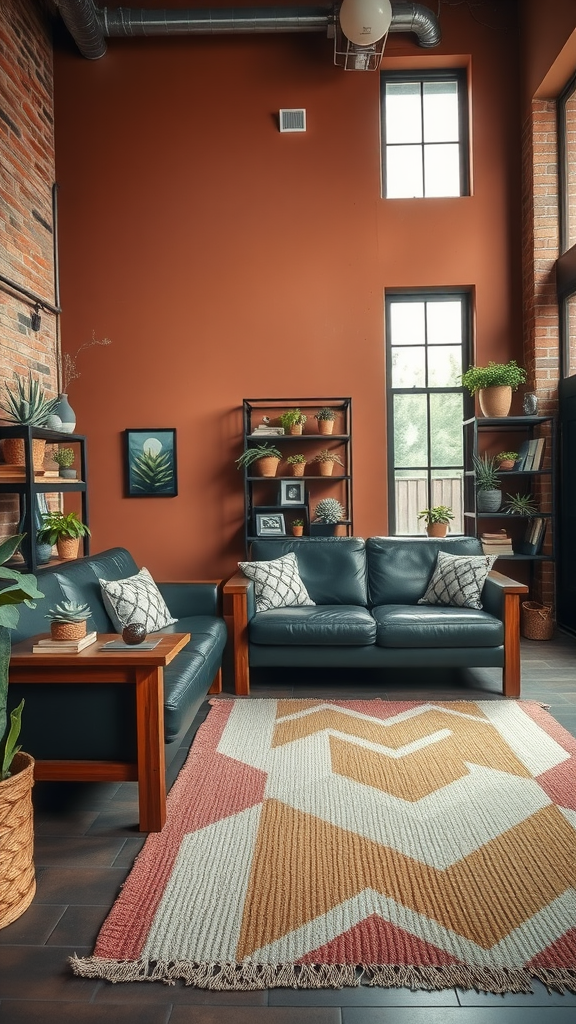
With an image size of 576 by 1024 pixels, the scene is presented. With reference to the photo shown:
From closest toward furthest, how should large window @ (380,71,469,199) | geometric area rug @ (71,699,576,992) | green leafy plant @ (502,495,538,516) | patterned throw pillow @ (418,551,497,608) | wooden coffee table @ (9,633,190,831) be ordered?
geometric area rug @ (71,699,576,992)
wooden coffee table @ (9,633,190,831)
patterned throw pillow @ (418,551,497,608)
green leafy plant @ (502,495,538,516)
large window @ (380,71,469,199)

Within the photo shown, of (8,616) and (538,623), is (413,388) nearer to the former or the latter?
(538,623)

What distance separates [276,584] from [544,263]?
328 centimetres

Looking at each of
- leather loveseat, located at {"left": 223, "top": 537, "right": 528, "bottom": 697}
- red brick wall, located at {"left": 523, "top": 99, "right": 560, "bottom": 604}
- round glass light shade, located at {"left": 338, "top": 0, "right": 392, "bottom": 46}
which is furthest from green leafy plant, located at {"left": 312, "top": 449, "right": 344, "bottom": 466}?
round glass light shade, located at {"left": 338, "top": 0, "right": 392, "bottom": 46}

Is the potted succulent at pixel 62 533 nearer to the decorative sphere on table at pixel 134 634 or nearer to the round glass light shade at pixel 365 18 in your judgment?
the decorative sphere on table at pixel 134 634

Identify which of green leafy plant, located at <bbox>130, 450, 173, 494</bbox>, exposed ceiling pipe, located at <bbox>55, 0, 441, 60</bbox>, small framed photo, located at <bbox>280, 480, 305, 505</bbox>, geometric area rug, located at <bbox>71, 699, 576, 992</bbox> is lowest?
geometric area rug, located at <bbox>71, 699, 576, 992</bbox>

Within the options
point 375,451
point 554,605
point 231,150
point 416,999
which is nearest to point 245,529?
point 375,451

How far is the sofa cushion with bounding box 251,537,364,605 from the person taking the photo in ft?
15.1

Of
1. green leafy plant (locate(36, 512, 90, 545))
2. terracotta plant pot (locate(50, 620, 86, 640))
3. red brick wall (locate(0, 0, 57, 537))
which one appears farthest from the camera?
red brick wall (locate(0, 0, 57, 537))

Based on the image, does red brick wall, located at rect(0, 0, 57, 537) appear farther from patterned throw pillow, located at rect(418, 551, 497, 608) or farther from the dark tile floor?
patterned throw pillow, located at rect(418, 551, 497, 608)

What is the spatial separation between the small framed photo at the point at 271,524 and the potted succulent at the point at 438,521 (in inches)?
44.3

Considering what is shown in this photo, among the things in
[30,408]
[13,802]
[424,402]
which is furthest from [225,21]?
[13,802]

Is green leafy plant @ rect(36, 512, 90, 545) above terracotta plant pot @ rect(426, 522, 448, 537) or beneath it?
above

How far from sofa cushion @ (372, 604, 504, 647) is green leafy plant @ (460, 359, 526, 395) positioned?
2001 mm

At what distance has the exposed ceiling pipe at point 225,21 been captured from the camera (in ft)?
16.8
